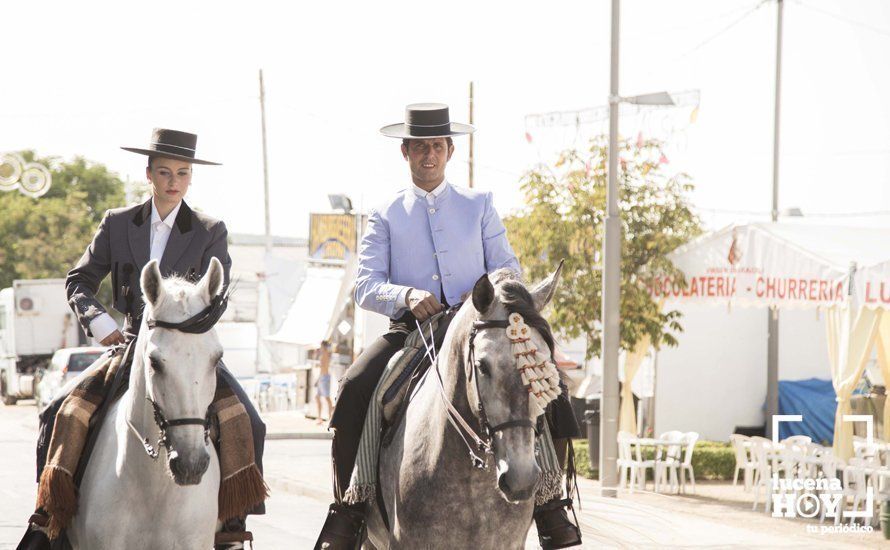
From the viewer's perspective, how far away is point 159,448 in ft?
18.4

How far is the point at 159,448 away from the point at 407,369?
137 centimetres

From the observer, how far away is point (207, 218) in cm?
696

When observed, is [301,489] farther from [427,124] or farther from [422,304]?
[422,304]

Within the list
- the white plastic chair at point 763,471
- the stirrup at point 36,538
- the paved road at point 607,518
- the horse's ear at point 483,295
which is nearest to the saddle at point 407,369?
the horse's ear at point 483,295

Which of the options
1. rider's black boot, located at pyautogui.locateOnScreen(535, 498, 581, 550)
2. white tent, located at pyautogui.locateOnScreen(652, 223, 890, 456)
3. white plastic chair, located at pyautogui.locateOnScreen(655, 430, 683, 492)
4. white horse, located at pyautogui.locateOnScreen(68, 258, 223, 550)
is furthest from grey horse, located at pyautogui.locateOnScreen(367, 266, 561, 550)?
white plastic chair, located at pyautogui.locateOnScreen(655, 430, 683, 492)

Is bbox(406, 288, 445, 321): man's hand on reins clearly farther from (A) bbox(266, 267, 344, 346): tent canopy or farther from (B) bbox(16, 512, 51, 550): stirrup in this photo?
(A) bbox(266, 267, 344, 346): tent canopy

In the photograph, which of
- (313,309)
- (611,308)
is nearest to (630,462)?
(611,308)

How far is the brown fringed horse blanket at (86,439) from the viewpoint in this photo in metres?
6.04

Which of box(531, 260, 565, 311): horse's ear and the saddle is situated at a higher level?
box(531, 260, 565, 311): horse's ear

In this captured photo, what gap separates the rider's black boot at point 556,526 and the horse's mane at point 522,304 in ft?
3.47

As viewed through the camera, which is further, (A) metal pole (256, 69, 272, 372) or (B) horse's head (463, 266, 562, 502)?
(A) metal pole (256, 69, 272, 372)

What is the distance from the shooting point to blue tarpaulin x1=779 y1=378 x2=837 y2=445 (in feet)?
81.3

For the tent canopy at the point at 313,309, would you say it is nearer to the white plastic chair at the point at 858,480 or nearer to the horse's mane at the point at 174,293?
the white plastic chair at the point at 858,480

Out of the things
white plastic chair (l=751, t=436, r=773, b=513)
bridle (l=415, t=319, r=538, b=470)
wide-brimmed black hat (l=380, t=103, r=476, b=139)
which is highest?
wide-brimmed black hat (l=380, t=103, r=476, b=139)
